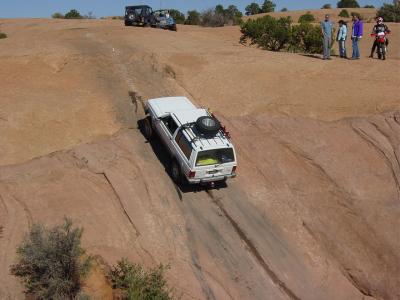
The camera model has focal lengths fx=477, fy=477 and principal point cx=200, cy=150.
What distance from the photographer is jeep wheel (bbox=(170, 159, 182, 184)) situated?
14.1 meters

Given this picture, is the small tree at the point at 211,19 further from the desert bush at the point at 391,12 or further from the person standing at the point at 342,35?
the person standing at the point at 342,35

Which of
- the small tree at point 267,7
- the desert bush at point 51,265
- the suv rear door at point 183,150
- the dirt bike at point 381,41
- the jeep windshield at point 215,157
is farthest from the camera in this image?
the small tree at point 267,7

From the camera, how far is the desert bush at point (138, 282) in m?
10.5

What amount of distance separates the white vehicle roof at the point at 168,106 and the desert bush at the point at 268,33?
14.2 metres

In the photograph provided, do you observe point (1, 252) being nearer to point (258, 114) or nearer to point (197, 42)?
point (258, 114)

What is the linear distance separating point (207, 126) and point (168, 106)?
7.81ft

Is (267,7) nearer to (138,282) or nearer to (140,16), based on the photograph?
(140,16)

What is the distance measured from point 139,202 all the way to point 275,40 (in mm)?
18505

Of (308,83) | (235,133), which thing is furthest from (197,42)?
(235,133)

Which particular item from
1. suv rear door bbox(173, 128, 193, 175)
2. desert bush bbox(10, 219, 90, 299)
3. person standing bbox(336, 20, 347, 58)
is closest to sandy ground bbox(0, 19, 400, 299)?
desert bush bbox(10, 219, 90, 299)

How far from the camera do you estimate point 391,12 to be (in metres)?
43.8

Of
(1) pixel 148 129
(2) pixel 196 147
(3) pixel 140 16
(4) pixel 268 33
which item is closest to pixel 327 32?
(4) pixel 268 33

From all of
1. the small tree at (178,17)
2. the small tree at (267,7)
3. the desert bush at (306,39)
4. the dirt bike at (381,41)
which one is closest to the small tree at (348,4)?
the small tree at (267,7)

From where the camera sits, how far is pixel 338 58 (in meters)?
22.3
